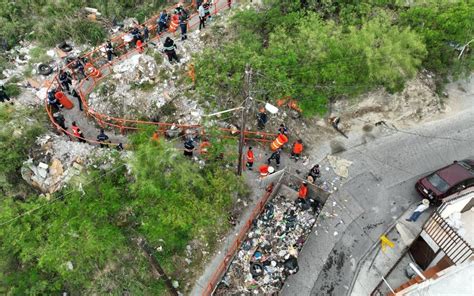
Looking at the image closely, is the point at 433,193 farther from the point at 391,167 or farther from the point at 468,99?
the point at 468,99

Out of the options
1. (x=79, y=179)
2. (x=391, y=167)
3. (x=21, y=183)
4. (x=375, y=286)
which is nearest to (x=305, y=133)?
(x=391, y=167)

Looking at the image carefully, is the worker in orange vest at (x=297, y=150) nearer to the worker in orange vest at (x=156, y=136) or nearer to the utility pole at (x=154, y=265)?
the worker in orange vest at (x=156, y=136)

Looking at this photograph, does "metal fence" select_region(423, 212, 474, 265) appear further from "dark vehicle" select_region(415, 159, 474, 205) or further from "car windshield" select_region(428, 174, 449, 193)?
"car windshield" select_region(428, 174, 449, 193)

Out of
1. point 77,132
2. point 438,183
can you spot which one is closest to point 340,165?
point 438,183

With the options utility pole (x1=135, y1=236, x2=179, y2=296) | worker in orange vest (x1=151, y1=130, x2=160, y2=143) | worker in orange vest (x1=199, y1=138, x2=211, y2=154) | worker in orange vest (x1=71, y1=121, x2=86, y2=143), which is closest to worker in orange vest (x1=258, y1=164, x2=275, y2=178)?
worker in orange vest (x1=199, y1=138, x2=211, y2=154)

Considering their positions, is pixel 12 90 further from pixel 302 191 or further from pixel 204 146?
pixel 302 191
